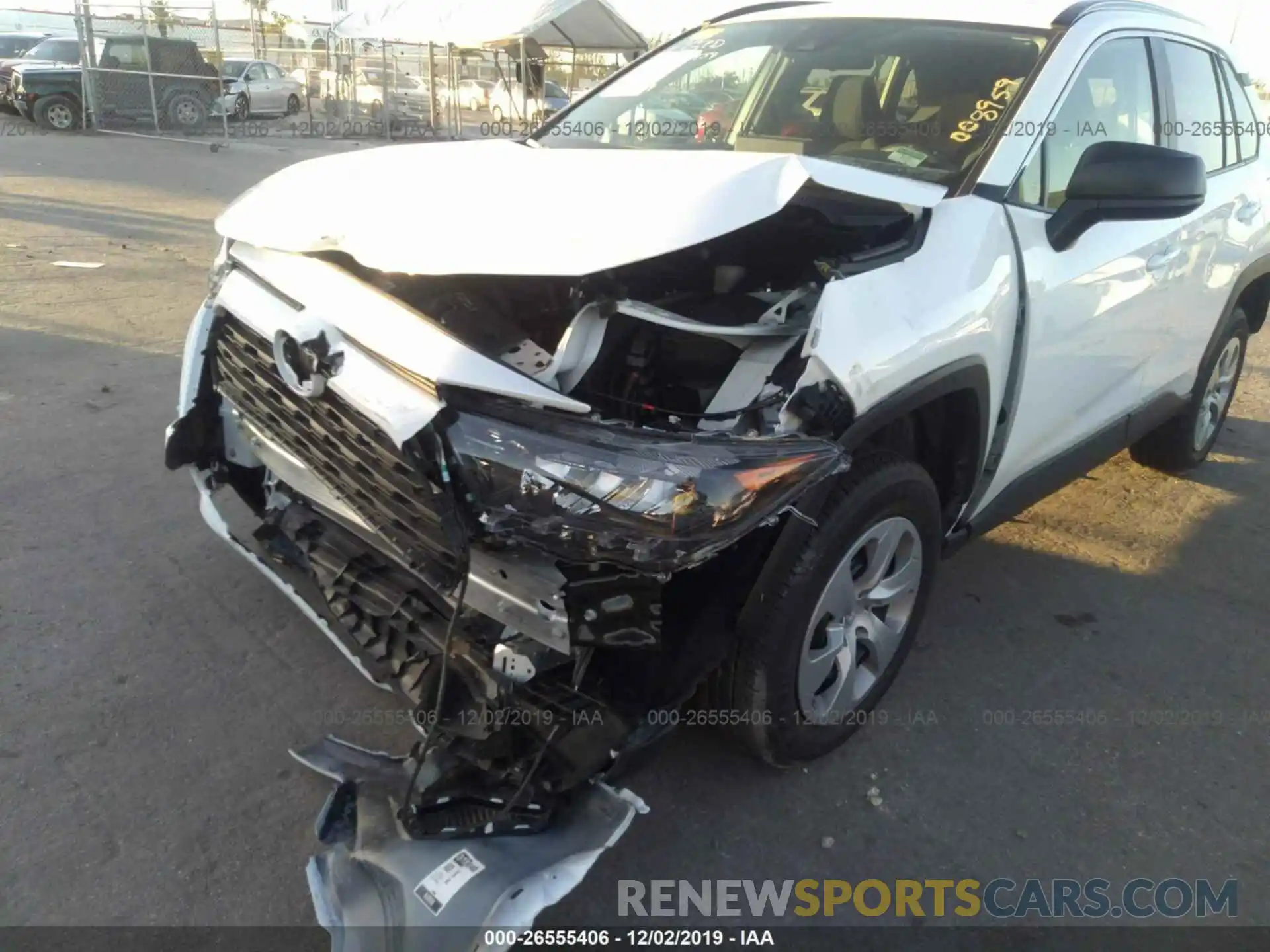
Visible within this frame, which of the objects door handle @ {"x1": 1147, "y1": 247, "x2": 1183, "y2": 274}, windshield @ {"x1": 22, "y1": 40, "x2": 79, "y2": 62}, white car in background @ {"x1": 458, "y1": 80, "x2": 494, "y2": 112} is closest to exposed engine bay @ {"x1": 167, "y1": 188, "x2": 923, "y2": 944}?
door handle @ {"x1": 1147, "y1": 247, "x2": 1183, "y2": 274}

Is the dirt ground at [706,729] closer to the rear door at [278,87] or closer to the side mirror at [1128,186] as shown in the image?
the side mirror at [1128,186]

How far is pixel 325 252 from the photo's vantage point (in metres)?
2.47

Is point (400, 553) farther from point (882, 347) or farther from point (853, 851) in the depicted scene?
point (853, 851)

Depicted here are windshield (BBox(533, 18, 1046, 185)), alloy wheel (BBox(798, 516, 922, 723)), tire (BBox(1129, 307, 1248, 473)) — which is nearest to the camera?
alloy wheel (BBox(798, 516, 922, 723))

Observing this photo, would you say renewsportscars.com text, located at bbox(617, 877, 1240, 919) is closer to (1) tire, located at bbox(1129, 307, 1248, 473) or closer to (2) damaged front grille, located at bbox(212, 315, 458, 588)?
(2) damaged front grille, located at bbox(212, 315, 458, 588)

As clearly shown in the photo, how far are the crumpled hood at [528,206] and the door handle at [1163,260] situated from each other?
109 centimetres

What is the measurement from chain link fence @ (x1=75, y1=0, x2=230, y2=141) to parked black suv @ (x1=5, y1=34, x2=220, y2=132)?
0.04 feet

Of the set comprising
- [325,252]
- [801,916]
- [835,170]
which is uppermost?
[835,170]

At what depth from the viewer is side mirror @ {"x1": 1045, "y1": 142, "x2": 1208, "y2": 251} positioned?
2.60 metres

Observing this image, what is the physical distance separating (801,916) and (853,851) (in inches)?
9.8

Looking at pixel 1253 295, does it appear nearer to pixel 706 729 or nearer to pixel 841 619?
pixel 841 619

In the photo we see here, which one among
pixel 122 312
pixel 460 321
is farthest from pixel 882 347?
pixel 122 312

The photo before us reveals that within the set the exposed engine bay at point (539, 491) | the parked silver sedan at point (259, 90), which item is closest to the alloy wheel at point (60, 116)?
the parked silver sedan at point (259, 90)

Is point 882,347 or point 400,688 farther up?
point 882,347
